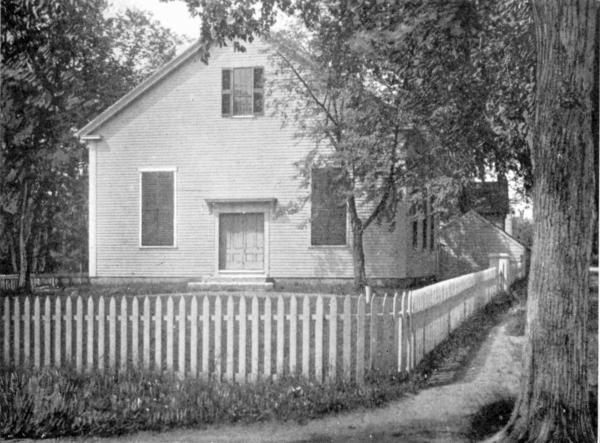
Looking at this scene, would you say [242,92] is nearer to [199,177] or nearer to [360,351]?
[199,177]

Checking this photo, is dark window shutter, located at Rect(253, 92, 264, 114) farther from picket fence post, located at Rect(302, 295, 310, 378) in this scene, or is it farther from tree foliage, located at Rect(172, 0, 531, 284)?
picket fence post, located at Rect(302, 295, 310, 378)

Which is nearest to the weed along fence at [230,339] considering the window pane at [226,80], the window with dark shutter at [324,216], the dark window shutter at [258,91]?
the window with dark shutter at [324,216]

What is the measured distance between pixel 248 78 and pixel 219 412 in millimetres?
13440

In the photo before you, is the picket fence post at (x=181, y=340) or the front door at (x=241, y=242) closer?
the picket fence post at (x=181, y=340)

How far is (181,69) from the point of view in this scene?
1791cm

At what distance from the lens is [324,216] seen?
1766 cm

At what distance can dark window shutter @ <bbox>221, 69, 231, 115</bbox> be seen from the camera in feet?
58.9

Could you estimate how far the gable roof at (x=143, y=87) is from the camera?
17.2 m

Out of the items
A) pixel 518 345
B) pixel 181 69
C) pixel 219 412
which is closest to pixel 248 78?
pixel 181 69

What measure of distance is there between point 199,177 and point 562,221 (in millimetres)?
14190

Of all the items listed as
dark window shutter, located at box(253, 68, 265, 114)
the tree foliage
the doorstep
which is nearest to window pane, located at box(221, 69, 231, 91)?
dark window shutter, located at box(253, 68, 265, 114)

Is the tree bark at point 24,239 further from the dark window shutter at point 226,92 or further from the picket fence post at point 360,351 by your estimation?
the dark window shutter at point 226,92

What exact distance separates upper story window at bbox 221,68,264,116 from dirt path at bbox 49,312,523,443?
12624 millimetres

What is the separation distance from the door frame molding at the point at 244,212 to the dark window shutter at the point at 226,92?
2.55 metres
